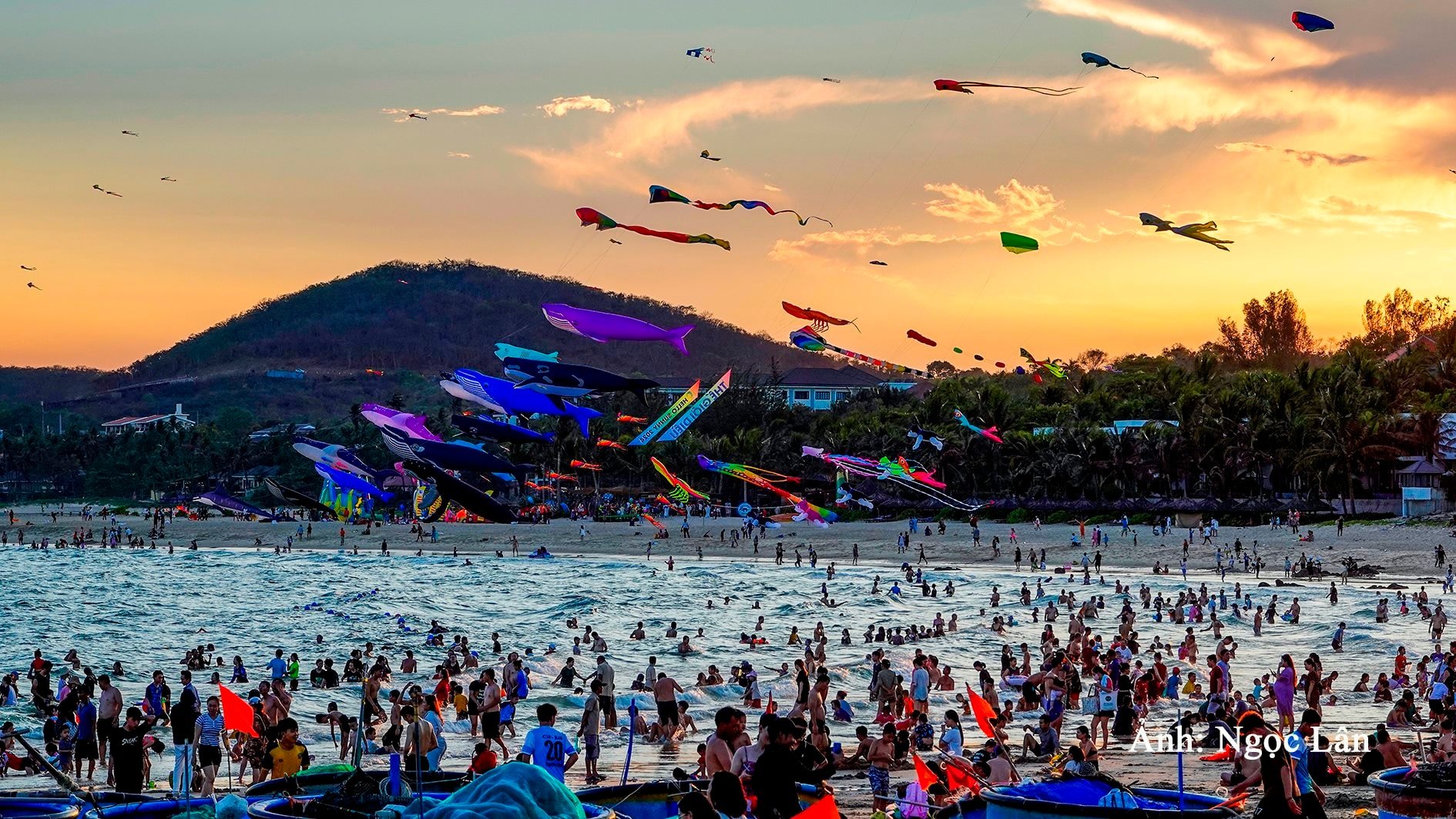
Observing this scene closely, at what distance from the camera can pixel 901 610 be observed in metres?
35.7

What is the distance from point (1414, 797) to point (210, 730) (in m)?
9.09

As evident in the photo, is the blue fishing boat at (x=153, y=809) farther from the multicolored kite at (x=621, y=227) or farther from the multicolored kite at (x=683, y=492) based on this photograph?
the multicolored kite at (x=683, y=492)

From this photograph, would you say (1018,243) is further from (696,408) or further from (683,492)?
(683,492)

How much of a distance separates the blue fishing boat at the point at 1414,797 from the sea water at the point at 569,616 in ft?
25.4

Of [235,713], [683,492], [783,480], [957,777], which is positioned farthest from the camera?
[783,480]

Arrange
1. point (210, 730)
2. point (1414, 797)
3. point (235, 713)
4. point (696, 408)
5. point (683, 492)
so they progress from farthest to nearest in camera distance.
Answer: point (683, 492) < point (696, 408) < point (210, 730) < point (235, 713) < point (1414, 797)

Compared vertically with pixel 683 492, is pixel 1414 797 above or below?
below

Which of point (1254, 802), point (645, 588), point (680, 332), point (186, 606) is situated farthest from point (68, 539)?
point (1254, 802)

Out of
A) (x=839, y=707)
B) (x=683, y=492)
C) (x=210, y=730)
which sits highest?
(x=683, y=492)

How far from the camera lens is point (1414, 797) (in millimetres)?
7348

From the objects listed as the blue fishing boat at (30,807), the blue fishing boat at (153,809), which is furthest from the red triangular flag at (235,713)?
the blue fishing boat at (30,807)

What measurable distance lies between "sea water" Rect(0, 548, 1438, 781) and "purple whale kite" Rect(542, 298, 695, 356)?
5.66 metres

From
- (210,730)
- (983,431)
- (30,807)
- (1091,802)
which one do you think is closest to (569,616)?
(210,730)

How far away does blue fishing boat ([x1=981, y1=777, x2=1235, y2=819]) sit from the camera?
7168 mm
